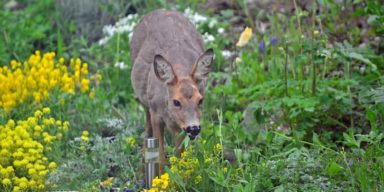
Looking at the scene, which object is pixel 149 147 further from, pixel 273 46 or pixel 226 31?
pixel 226 31

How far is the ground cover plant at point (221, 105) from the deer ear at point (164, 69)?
437 mm

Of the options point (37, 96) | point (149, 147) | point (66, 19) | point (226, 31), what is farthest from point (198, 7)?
point (149, 147)

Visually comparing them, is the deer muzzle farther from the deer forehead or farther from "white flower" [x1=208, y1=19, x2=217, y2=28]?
"white flower" [x1=208, y1=19, x2=217, y2=28]

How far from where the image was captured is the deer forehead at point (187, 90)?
691 centimetres

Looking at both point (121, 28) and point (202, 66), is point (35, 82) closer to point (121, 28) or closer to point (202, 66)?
point (121, 28)

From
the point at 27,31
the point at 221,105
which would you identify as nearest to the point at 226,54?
the point at 221,105

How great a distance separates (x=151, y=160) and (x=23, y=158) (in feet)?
3.60

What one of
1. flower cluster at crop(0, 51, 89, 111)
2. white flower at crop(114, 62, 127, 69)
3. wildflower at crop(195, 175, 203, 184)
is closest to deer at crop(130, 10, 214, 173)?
wildflower at crop(195, 175, 203, 184)

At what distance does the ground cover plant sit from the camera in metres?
6.70

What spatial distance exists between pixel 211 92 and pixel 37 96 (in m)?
1.81

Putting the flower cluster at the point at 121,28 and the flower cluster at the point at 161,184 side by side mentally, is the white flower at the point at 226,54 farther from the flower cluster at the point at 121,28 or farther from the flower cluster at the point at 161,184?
the flower cluster at the point at 161,184

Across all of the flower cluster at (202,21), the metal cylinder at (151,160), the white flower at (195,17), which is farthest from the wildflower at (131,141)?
the white flower at (195,17)

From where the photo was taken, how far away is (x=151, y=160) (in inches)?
276

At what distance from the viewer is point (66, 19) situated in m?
12.5
